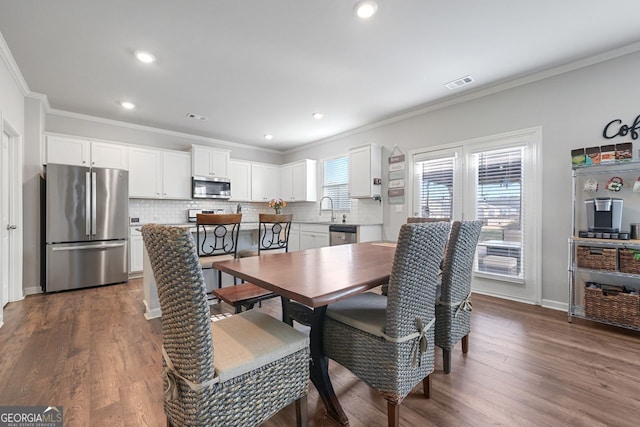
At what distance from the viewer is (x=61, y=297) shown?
11.6 ft

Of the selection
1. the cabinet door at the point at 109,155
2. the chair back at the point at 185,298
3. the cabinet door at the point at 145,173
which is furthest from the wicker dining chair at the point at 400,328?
the cabinet door at the point at 109,155

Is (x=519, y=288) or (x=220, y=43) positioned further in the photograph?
(x=519, y=288)

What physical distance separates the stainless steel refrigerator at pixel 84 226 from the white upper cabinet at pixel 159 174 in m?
0.49

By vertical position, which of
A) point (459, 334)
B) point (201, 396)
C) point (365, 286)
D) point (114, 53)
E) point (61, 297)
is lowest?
point (61, 297)

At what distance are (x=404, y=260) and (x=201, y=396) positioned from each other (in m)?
0.90

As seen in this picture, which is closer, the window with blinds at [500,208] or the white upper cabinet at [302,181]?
the window with blinds at [500,208]

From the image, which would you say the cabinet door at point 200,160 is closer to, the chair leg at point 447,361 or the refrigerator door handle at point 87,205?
the refrigerator door handle at point 87,205

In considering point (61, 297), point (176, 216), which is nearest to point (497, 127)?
point (176, 216)

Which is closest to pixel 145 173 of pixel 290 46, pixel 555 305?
pixel 290 46

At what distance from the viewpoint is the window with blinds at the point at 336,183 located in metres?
5.46

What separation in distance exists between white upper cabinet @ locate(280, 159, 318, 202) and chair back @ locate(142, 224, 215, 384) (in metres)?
4.94

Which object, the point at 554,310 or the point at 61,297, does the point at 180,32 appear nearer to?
the point at 61,297

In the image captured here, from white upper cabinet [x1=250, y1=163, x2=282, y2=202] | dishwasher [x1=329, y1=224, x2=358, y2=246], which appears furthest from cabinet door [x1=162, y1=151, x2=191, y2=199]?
dishwasher [x1=329, y1=224, x2=358, y2=246]

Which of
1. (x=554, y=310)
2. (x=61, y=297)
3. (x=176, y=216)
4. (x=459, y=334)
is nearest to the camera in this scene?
(x=459, y=334)
